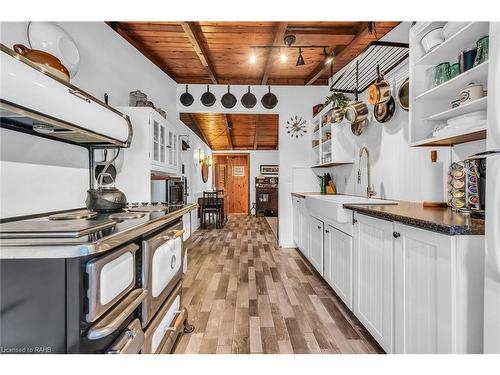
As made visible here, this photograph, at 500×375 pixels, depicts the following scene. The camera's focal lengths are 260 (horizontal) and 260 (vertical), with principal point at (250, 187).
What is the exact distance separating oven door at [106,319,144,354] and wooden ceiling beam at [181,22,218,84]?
8.31 ft

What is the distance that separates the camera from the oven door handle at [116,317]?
0.83 m

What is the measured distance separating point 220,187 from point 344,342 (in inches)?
341

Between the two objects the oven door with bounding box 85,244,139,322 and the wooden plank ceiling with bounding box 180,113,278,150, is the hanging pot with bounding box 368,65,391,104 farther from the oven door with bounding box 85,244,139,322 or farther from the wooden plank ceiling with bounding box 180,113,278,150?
the wooden plank ceiling with bounding box 180,113,278,150

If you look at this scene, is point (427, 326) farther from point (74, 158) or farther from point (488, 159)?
point (74, 158)

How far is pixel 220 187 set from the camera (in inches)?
400

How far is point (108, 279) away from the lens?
898 millimetres

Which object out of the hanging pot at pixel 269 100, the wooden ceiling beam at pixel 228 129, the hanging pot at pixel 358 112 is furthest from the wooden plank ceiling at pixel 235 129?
the hanging pot at pixel 358 112

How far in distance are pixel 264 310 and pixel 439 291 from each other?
1449mm

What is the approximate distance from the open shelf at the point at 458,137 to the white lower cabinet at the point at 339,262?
84cm

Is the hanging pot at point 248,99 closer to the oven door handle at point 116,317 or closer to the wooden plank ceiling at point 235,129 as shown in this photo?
the wooden plank ceiling at point 235,129

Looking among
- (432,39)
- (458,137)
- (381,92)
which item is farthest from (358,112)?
(458,137)

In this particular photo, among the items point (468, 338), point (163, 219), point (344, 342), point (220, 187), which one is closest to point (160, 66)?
point (163, 219)

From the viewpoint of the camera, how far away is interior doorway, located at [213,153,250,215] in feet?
33.1
